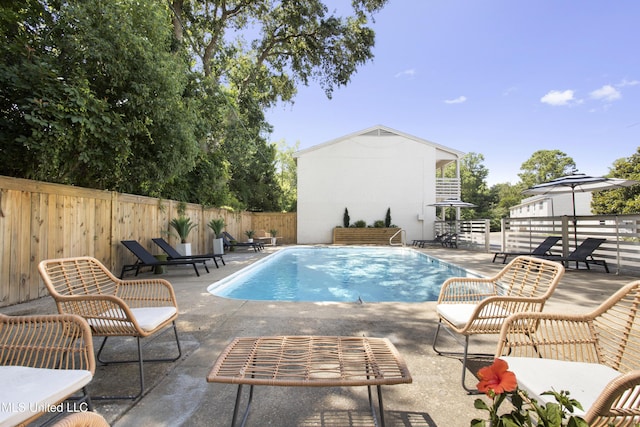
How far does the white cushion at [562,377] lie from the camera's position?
1.22 m

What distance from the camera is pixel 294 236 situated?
17.5 metres

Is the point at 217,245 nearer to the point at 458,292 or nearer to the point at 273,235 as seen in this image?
the point at 273,235

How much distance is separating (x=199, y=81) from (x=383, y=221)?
11620 millimetres

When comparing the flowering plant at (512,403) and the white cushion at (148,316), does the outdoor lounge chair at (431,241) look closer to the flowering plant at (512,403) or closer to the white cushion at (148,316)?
the white cushion at (148,316)

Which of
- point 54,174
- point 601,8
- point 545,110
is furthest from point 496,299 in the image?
point 545,110

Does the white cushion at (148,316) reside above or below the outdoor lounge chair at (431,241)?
above

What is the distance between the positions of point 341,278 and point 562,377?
22.0 feet

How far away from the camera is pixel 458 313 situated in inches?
91.1

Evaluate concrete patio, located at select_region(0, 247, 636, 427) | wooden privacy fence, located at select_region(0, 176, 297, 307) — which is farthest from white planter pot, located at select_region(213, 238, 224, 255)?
concrete patio, located at select_region(0, 247, 636, 427)

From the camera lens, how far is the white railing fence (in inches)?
247

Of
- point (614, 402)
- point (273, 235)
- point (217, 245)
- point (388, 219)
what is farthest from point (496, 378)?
point (388, 219)

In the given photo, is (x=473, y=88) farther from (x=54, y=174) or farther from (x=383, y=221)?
(x=54, y=174)

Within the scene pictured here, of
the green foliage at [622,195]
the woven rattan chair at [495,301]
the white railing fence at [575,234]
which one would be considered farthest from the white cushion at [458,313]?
the green foliage at [622,195]

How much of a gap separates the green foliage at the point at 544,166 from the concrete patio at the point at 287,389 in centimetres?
4659
